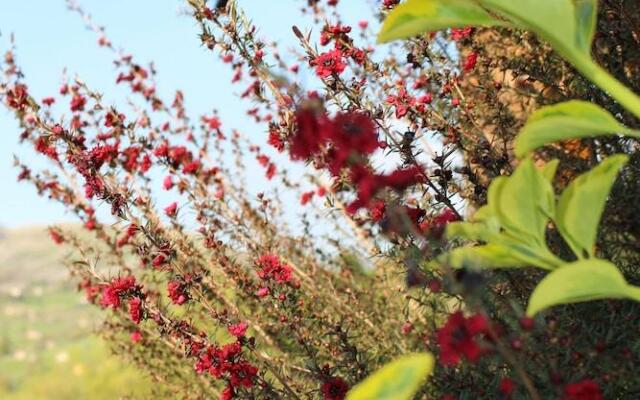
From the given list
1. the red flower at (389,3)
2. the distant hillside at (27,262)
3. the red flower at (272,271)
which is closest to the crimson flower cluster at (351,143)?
the red flower at (389,3)

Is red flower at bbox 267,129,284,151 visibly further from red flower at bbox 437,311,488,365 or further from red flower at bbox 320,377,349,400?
red flower at bbox 437,311,488,365

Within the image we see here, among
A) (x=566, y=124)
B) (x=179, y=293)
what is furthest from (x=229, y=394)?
(x=566, y=124)

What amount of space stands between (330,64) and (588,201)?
188 centimetres

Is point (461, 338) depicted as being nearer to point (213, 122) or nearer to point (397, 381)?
point (397, 381)

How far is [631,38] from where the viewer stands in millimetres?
3887

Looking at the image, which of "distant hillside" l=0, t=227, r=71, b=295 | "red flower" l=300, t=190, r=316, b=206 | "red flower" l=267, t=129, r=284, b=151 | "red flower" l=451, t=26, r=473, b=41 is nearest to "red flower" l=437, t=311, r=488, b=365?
"red flower" l=267, t=129, r=284, b=151

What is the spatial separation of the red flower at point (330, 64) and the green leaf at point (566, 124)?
167 centimetres

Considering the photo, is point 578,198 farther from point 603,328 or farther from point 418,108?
point 418,108

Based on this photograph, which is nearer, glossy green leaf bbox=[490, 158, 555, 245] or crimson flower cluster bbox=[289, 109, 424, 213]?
crimson flower cluster bbox=[289, 109, 424, 213]

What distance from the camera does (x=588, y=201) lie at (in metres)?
1.68

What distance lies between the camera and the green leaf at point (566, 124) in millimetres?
1743

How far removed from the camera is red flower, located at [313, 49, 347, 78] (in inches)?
132

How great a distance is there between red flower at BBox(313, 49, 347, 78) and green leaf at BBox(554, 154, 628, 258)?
70.3 inches

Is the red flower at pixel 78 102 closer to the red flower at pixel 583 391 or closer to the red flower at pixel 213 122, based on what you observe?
the red flower at pixel 213 122
